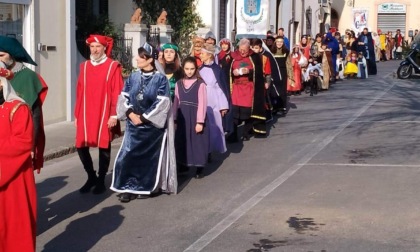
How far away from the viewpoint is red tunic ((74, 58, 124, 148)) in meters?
8.92

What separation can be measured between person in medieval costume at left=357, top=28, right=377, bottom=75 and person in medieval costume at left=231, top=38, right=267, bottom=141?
53.8ft

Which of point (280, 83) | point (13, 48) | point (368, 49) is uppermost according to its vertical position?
point (13, 48)

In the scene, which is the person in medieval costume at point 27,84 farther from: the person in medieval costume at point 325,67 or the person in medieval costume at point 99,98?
the person in medieval costume at point 325,67

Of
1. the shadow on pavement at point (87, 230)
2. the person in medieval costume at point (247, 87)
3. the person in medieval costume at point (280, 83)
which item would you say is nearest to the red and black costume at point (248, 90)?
the person in medieval costume at point (247, 87)

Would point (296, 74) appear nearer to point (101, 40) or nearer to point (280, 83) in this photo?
point (280, 83)

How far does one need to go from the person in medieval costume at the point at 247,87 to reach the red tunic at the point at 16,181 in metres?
7.95

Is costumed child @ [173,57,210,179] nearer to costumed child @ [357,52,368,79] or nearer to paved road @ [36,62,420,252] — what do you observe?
paved road @ [36,62,420,252]

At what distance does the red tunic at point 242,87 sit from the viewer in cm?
1306

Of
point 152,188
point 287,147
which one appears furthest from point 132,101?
point 287,147

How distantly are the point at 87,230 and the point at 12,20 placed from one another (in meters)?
7.50

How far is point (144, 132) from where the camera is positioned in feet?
28.6

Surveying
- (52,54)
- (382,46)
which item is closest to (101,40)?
(52,54)

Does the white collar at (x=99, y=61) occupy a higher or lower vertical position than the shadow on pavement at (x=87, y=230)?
higher

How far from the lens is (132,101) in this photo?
8688 millimetres
